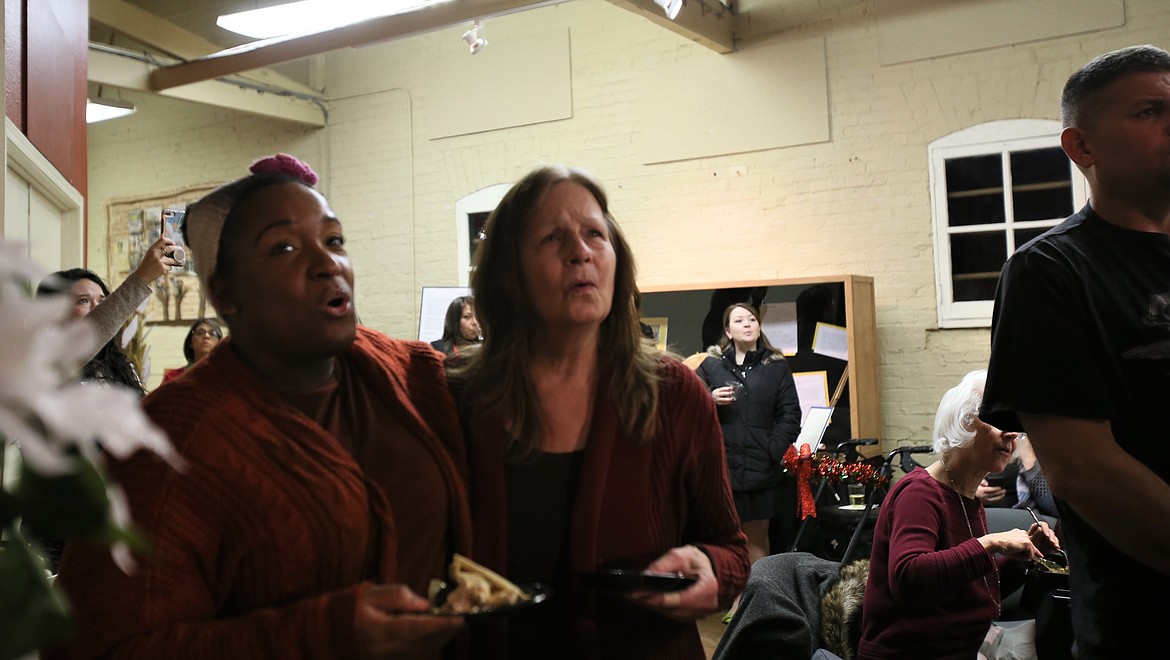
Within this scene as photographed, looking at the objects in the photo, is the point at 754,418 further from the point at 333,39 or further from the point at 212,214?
the point at 212,214

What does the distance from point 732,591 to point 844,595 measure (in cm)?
143

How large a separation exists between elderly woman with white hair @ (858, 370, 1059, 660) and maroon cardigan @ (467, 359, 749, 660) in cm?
107

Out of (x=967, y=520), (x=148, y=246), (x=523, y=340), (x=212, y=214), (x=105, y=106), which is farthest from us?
(x=148, y=246)

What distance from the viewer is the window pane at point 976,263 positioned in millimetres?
7043

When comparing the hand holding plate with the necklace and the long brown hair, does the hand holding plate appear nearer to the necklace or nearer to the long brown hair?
the long brown hair

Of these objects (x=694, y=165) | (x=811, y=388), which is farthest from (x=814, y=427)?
(x=694, y=165)

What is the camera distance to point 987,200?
7.06m

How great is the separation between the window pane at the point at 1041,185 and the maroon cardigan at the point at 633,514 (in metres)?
5.98

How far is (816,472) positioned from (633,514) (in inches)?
175

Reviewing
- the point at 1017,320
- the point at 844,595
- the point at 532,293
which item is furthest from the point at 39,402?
the point at 844,595

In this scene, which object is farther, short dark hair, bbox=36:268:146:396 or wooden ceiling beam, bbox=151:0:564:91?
wooden ceiling beam, bbox=151:0:564:91

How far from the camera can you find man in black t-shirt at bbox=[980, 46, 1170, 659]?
5.19 ft

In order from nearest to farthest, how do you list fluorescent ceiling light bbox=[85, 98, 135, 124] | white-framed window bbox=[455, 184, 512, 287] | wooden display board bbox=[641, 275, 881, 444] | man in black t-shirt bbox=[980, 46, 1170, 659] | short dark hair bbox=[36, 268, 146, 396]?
man in black t-shirt bbox=[980, 46, 1170, 659]
short dark hair bbox=[36, 268, 146, 396]
wooden display board bbox=[641, 275, 881, 444]
fluorescent ceiling light bbox=[85, 98, 135, 124]
white-framed window bbox=[455, 184, 512, 287]

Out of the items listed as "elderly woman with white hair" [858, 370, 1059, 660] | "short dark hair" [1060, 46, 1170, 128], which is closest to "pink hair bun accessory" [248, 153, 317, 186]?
"short dark hair" [1060, 46, 1170, 128]
